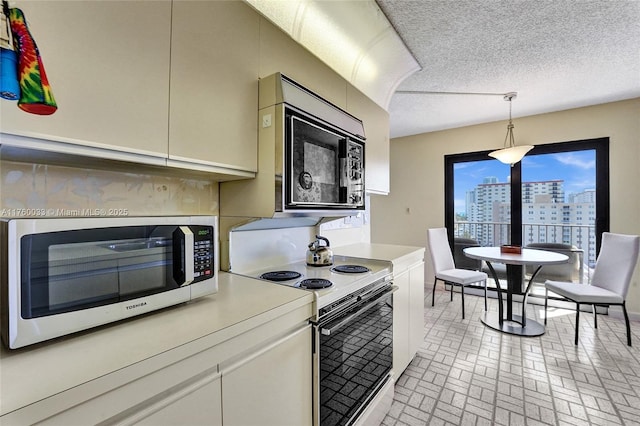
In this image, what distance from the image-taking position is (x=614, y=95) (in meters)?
3.08

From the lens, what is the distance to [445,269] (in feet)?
11.9

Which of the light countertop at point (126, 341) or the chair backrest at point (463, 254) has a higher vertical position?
Result: the light countertop at point (126, 341)

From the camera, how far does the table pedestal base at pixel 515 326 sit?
2818mm

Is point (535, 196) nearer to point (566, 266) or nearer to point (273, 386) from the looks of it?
point (566, 266)

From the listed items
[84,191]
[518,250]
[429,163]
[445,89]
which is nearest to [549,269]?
[518,250]

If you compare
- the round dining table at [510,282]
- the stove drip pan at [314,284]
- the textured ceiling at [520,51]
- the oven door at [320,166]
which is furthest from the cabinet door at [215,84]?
the round dining table at [510,282]

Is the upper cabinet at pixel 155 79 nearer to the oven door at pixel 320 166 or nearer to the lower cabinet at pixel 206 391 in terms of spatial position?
the oven door at pixel 320 166

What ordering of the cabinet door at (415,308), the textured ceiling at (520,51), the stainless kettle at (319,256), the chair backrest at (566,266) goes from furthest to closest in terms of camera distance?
the chair backrest at (566,266) → the cabinet door at (415,308) → the stainless kettle at (319,256) → the textured ceiling at (520,51)

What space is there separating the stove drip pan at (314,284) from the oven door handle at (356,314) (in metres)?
0.18

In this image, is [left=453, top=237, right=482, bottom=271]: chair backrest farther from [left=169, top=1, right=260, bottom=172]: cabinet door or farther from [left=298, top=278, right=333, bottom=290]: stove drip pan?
[left=169, top=1, right=260, bottom=172]: cabinet door

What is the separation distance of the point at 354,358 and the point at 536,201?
148 inches

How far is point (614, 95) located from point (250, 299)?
14.2ft

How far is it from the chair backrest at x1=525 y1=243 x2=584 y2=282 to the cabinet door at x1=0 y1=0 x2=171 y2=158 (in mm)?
4507

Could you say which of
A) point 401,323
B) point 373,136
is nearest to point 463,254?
point 401,323
